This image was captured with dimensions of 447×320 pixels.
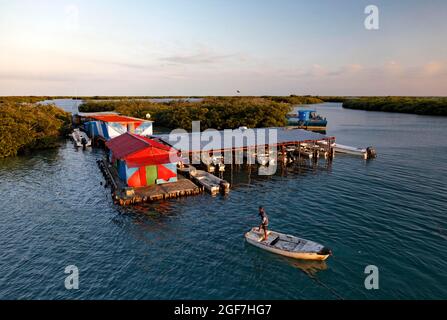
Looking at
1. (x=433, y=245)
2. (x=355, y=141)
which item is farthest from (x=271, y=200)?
(x=355, y=141)

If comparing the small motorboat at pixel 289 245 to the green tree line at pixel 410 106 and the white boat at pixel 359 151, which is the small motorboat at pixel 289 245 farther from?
Result: the green tree line at pixel 410 106

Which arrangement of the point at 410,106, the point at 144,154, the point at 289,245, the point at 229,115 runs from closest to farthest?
the point at 289,245
the point at 144,154
the point at 229,115
the point at 410,106

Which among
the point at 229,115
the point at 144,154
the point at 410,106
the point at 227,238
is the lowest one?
the point at 227,238

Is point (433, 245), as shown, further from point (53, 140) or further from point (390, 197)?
point (53, 140)

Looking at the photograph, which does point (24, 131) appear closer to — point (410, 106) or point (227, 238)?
point (227, 238)

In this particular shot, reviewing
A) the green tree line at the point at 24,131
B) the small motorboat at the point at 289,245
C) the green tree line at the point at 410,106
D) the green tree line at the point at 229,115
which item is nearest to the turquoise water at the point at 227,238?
the small motorboat at the point at 289,245

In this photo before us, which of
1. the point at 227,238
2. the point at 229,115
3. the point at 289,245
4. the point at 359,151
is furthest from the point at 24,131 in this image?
the point at 359,151
